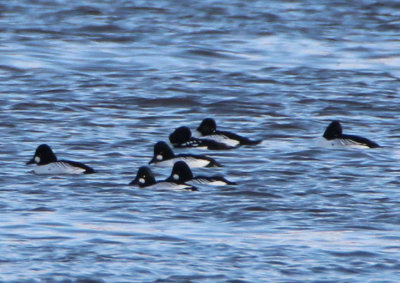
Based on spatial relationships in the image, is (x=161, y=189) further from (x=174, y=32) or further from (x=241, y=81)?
(x=174, y=32)

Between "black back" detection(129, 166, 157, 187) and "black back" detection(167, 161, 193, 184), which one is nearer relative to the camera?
"black back" detection(129, 166, 157, 187)

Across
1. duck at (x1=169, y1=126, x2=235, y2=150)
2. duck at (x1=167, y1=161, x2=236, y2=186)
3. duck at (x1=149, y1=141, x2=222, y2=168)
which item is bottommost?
duck at (x1=169, y1=126, x2=235, y2=150)

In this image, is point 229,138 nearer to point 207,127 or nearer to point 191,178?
point 207,127

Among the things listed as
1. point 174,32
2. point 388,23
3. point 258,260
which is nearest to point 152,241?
point 258,260

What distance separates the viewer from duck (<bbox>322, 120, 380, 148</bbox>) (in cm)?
1664

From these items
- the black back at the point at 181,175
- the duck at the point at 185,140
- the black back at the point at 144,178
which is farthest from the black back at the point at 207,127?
the black back at the point at 144,178

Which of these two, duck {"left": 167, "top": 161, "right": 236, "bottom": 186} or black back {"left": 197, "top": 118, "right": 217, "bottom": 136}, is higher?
duck {"left": 167, "top": 161, "right": 236, "bottom": 186}

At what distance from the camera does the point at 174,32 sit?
100.0ft

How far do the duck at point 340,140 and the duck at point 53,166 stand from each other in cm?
373

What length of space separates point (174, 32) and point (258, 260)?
20318 millimetres

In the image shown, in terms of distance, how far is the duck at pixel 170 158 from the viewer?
15.4 m

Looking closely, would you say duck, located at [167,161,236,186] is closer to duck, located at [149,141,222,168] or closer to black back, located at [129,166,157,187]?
black back, located at [129,166,157,187]

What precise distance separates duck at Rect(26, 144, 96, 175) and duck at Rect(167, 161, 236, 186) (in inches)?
44.1

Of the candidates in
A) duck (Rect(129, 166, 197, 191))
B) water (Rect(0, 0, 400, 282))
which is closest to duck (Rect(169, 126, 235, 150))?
water (Rect(0, 0, 400, 282))
